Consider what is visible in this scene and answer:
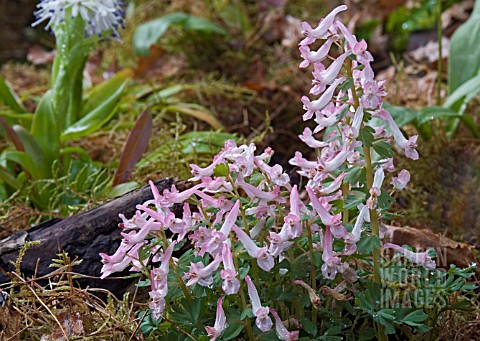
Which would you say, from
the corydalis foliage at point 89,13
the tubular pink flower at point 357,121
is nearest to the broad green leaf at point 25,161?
the corydalis foliage at point 89,13

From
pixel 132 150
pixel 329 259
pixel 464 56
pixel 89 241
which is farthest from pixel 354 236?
pixel 464 56

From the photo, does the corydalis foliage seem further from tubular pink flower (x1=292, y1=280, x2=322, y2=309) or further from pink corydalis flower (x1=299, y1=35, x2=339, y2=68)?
tubular pink flower (x1=292, y1=280, x2=322, y2=309)

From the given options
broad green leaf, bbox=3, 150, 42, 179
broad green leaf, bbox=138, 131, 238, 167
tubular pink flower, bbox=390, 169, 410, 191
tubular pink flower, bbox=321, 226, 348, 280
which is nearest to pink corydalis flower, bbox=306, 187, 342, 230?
tubular pink flower, bbox=321, 226, 348, 280

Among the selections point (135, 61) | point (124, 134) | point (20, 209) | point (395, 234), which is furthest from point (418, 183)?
point (135, 61)

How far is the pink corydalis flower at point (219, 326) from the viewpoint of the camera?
2.98 ft

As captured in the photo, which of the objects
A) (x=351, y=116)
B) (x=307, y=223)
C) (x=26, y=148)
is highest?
(x=351, y=116)

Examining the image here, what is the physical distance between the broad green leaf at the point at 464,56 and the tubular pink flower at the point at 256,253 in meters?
1.49

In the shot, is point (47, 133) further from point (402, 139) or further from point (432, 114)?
point (402, 139)

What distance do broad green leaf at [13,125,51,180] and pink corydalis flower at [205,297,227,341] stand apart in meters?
1.08

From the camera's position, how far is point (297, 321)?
3.25 feet

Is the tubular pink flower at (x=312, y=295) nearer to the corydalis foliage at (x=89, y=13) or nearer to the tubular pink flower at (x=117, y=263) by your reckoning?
the tubular pink flower at (x=117, y=263)

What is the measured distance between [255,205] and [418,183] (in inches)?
40.5

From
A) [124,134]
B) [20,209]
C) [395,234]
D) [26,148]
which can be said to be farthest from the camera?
[124,134]

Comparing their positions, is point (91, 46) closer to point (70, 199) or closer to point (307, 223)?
point (70, 199)
